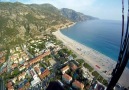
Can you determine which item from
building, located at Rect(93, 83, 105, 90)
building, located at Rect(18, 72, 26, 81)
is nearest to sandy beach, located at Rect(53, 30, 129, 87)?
building, located at Rect(93, 83, 105, 90)

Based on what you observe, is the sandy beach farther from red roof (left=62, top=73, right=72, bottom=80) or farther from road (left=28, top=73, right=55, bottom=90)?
road (left=28, top=73, right=55, bottom=90)

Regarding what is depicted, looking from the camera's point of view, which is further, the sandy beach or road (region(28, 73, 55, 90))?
the sandy beach

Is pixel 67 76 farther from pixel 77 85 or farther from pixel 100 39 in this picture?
pixel 100 39

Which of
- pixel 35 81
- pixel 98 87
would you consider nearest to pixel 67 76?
pixel 98 87

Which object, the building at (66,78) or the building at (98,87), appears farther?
the building at (66,78)

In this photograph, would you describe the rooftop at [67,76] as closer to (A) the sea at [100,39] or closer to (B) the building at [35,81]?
(B) the building at [35,81]

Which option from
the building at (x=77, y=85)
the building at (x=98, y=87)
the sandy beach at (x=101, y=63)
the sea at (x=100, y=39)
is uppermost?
the building at (x=77, y=85)

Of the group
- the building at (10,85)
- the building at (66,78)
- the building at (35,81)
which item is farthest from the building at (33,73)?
the building at (66,78)

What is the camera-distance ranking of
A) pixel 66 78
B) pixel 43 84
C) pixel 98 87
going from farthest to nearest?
1. pixel 43 84
2. pixel 66 78
3. pixel 98 87

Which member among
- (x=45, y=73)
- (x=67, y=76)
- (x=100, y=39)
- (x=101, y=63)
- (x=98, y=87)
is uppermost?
(x=67, y=76)
